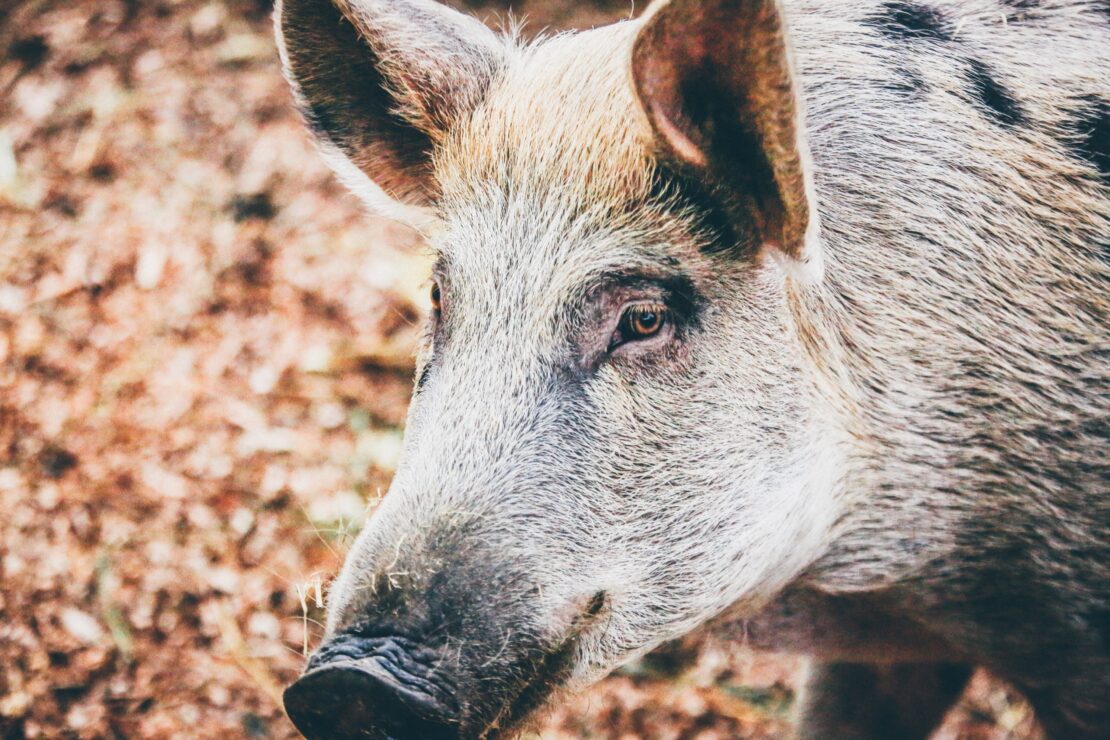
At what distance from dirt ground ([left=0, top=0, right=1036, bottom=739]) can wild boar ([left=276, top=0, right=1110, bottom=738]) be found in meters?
1.19

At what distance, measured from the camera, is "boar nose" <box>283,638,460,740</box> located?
1753 millimetres

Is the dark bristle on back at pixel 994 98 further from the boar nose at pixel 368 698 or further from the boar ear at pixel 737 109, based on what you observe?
the boar nose at pixel 368 698

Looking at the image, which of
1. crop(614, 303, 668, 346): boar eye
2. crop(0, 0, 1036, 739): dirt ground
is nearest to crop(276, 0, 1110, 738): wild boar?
crop(614, 303, 668, 346): boar eye

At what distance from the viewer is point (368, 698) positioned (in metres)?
1.75

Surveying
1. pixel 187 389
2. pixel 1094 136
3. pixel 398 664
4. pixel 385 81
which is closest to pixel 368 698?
pixel 398 664

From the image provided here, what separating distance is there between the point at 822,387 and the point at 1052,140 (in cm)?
79

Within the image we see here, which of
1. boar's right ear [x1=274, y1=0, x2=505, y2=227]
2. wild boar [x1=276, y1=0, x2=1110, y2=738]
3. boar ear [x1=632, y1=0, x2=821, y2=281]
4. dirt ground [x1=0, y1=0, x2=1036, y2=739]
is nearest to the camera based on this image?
boar ear [x1=632, y1=0, x2=821, y2=281]

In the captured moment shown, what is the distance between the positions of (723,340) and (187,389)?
3.03m

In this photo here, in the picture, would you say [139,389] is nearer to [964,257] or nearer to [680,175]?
[680,175]

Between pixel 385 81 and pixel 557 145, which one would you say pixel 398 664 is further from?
pixel 385 81

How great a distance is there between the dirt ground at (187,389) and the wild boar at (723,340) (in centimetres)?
119

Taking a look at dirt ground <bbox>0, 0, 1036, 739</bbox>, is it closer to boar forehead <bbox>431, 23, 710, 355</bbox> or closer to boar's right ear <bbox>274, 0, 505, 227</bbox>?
→ boar's right ear <bbox>274, 0, 505, 227</bbox>

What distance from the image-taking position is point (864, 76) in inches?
90.6

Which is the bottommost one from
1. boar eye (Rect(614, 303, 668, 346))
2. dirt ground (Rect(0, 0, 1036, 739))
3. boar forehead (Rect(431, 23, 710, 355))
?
dirt ground (Rect(0, 0, 1036, 739))
